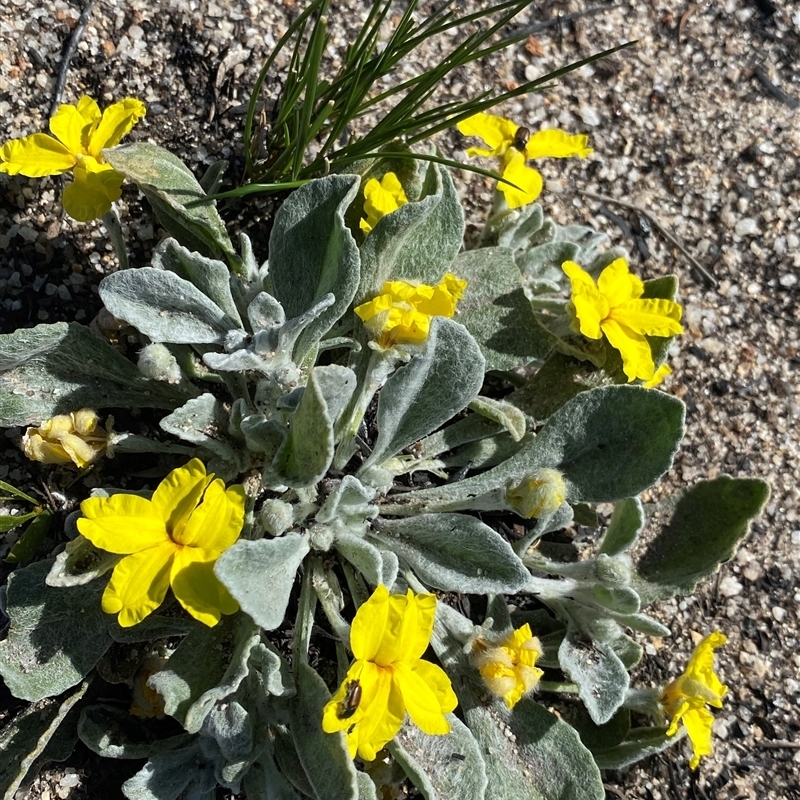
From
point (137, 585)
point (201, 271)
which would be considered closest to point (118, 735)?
point (137, 585)

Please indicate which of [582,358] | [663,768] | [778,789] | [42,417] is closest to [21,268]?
[42,417]

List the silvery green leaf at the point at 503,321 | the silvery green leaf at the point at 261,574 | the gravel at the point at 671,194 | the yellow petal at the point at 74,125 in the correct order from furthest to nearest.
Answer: the gravel at the point at 671,194 < the silvery green leaf at the point at 503,321 < the yellow petal at the point at 74,125 < the silvery green leaf at the point at 261,574

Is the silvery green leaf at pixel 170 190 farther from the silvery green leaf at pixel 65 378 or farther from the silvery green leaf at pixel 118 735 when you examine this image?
the silvery green leaf at pixel 118 735

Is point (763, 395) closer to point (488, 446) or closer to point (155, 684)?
point (488, 446)

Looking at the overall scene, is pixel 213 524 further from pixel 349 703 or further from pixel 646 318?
pixel 646 318

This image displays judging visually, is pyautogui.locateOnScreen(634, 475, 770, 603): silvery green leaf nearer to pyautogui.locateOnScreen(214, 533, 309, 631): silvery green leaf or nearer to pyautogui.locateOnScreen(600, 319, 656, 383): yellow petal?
pyautogui.locateOnScreen(600, 319, 656, 383): yellow petal

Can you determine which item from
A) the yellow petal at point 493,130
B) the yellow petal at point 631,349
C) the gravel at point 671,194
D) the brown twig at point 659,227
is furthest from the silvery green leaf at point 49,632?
the brown twig at point 659,227
